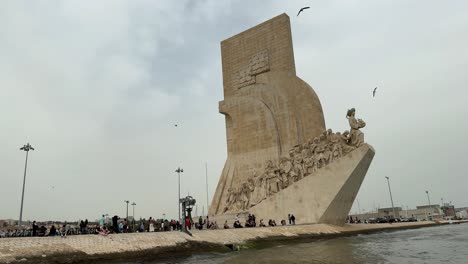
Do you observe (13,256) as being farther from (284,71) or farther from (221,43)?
(221,43)

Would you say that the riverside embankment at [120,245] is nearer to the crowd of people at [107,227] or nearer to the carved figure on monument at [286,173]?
the crowd of people at [107,227]

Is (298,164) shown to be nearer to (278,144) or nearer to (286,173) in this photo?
(286,173)

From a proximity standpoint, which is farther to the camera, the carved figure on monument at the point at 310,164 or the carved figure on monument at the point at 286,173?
the carved figure on monument at the point at 286,173

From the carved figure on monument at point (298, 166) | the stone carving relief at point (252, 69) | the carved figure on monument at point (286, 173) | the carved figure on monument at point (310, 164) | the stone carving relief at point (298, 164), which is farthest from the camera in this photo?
the stone carving relief at point (252, 69)

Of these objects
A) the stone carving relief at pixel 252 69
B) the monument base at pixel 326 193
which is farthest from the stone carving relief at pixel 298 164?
the stone carving relief at pixel 252 69

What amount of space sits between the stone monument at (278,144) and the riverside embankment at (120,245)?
458cm

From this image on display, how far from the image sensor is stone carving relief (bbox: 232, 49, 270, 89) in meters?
23.8

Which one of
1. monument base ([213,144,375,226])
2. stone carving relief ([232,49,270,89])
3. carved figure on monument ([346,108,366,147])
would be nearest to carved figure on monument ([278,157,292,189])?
monument base ([213,144,375,226])

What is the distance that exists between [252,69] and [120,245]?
17.2m

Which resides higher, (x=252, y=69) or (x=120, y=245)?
(x=252, y=69)

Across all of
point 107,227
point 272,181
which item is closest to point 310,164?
point 272,181

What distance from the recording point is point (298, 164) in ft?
61.4

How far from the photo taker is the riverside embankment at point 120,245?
24.2 ft

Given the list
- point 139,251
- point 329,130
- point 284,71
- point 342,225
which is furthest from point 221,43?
point 139,251
